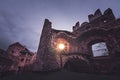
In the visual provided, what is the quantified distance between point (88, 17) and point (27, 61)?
15.3 metres

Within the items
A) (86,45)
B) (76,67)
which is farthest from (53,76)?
(86,45)

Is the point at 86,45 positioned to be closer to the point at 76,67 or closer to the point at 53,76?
the point at 76,67

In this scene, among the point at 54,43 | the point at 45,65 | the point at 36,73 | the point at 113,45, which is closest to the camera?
the point at 36,73

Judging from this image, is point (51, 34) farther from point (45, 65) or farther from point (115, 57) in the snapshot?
point (115, 57)

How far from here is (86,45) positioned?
1434cm

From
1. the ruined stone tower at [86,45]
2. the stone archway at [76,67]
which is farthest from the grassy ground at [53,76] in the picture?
the ruined stone tower at [86,45]

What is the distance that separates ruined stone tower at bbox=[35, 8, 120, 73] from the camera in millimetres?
11316

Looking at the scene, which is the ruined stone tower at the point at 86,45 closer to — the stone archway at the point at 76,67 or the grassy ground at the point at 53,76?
the stone archway at the point at 76,67

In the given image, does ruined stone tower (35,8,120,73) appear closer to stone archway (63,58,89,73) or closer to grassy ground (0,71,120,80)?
stone archway (63,58,89,73)

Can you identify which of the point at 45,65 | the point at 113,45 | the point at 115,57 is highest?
the point at 113,45

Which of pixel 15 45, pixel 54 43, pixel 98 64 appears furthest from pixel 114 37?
pixel 15 45

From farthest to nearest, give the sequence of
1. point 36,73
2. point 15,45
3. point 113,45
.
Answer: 1. point 15,45
2. point 113,45
3. point 36,73

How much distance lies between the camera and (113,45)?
1241 cm

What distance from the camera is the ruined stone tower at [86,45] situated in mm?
11316
